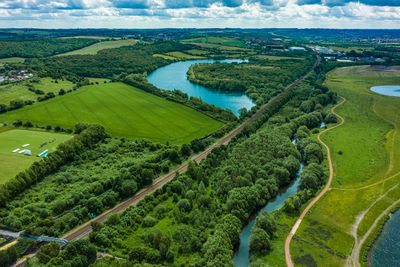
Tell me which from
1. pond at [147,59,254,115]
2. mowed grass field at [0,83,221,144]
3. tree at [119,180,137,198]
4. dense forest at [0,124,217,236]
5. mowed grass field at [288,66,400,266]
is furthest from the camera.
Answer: pond at [147,59,254,115]

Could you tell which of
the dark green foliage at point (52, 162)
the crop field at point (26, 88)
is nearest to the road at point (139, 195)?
the dark green foliage at point (52, 162)

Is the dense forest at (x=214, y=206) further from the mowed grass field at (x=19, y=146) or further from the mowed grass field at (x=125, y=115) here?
the mowed grass field at (x=19, y=146)

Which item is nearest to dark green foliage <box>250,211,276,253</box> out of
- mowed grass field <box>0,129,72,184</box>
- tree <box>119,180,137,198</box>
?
tree <box>119,180,137,198</box>

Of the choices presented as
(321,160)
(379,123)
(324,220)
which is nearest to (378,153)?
(321,160)

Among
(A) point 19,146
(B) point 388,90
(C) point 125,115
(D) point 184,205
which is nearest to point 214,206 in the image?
(D) point 184,205

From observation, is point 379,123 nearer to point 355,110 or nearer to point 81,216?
point 355,110

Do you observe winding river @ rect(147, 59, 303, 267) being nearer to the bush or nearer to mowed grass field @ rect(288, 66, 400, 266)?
mowed grass field @ rect(288, 66, 400, 266)

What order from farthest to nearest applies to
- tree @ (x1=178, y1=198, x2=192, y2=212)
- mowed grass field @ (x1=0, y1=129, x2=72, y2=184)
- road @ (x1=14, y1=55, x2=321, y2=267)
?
mowed grass field @ (x1=0, y1=129, x2=72, y2=184) < tree @ (x1=178, y1=198, x2=192, y2=212) < road @ (x1=14, y1=55, x2=321, y2=267)
